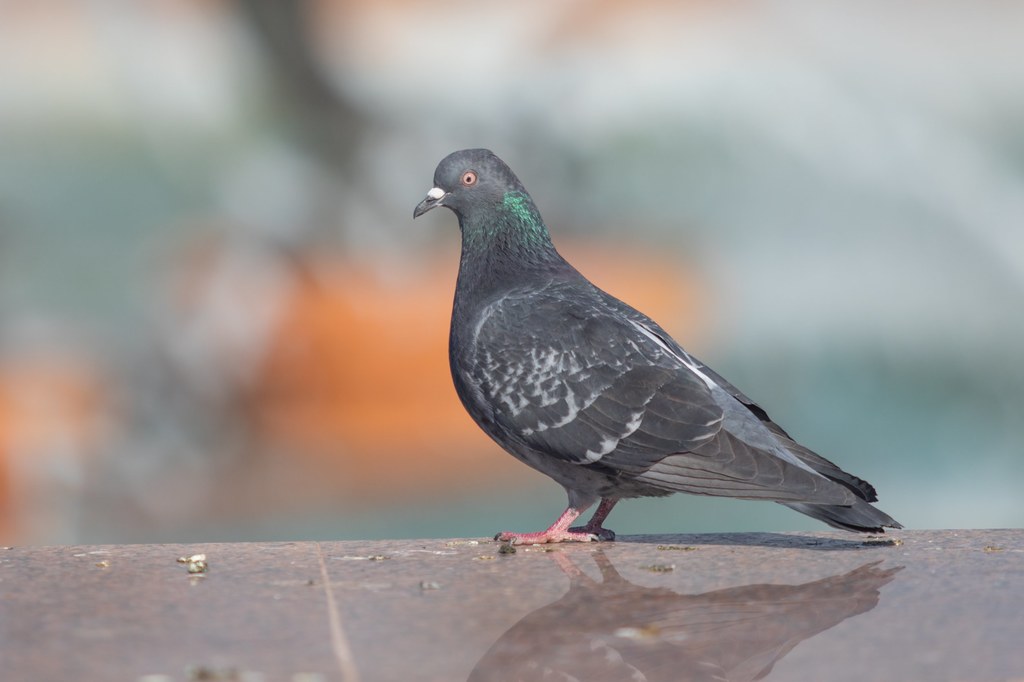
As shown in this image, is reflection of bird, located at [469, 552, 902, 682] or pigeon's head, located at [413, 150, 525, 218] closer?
reflection of bird, located at [469, 552, 902, 682]

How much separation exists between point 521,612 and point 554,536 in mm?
1381

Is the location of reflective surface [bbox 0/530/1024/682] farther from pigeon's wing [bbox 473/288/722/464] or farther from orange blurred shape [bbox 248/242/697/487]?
orange blurred shape [bbox 248/242/697/487]

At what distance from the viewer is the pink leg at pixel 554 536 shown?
17.3 ft

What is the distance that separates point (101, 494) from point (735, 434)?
12.7m

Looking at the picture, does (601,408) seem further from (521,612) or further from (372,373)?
(372,373)

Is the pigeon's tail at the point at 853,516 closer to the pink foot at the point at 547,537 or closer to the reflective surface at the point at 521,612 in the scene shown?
the reflective surface at the point at 521,612

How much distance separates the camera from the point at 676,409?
5.23 meters

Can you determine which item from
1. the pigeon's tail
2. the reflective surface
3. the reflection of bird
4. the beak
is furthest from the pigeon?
the reflection of bird

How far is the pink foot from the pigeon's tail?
77 cm

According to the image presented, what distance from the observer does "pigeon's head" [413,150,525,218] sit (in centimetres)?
621

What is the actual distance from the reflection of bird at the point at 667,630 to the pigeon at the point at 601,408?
652mm

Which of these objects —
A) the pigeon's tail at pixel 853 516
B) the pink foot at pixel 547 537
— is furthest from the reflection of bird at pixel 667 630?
the pink foot at pixel 547 537

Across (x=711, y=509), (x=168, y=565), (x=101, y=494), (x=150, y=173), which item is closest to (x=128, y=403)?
(x=101, y=494)

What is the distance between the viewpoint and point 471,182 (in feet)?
20.5
